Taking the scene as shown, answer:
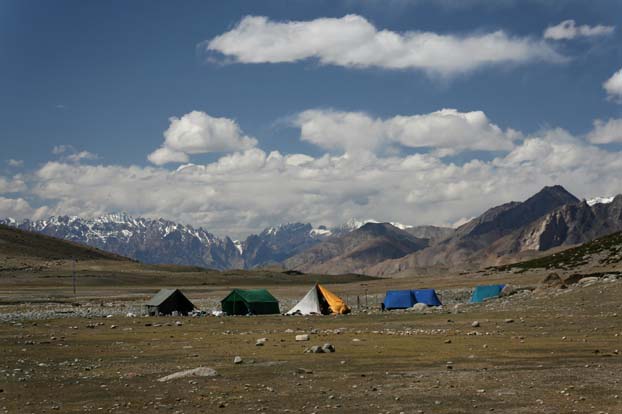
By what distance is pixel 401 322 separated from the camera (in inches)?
1816

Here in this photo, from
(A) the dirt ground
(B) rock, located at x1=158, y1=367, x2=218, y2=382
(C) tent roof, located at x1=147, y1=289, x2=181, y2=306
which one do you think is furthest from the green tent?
(B) rock, located at x1=158, y1=367, x2=218, y2=382

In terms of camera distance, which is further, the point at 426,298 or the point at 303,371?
the point at 426,298

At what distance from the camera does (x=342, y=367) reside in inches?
951

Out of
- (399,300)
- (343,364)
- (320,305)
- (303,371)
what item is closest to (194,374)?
(303,371)

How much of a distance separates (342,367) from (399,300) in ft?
139

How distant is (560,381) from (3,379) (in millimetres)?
17399

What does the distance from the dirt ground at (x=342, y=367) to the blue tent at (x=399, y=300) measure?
1961 cm

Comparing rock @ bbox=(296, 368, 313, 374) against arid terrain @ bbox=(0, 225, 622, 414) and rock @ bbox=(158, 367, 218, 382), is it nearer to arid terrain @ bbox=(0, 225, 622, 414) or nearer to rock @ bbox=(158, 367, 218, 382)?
arid terrain @ bbox=(0, 225, 622, 414)

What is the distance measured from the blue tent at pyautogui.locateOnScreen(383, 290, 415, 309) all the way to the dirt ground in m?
19.6

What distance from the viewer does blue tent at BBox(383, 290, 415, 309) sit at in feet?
214

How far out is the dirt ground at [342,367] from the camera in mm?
17547

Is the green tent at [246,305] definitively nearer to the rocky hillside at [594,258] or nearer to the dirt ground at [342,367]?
the dirt ground at [342,367]

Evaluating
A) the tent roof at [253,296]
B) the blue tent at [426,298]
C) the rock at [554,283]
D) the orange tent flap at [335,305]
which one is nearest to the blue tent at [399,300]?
the blue tent at [426,298]

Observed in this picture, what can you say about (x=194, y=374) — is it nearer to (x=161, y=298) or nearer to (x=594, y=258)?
(x=161, y=298)
